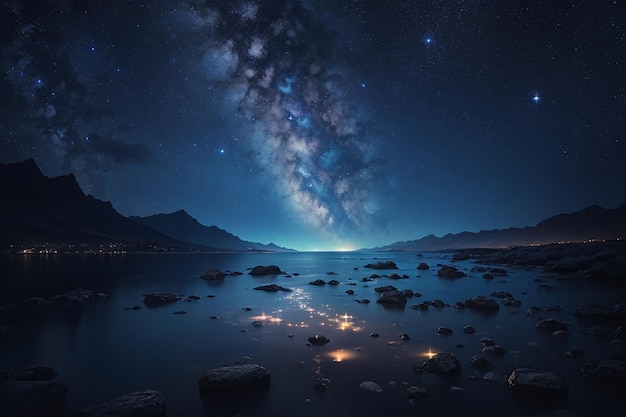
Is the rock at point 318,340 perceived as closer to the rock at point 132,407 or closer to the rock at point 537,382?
the rock at point 132,407

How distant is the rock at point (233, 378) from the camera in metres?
10.1

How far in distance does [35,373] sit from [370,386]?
12.3 m

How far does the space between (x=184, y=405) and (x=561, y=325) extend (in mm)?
19740

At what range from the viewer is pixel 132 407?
324 inches

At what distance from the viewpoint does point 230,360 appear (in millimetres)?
13312

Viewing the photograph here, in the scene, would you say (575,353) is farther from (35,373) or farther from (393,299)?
(35,373)

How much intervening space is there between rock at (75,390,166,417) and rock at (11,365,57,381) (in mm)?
4904

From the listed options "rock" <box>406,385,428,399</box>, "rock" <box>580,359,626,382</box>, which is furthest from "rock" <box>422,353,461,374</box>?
"rock" <box>580,359,626,382</box>

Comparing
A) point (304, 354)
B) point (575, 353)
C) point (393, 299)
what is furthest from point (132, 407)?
point (393, 299)

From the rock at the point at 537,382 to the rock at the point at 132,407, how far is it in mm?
11222

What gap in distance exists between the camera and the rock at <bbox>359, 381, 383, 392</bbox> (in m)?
9.94

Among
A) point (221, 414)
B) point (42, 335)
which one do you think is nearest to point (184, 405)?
point (221, 414)

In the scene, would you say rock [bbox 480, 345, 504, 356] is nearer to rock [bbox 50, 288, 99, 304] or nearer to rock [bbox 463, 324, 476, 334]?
rock [bbox 463, 324, 476, 334]

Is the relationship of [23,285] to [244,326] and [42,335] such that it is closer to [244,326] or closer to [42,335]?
[42,335]
